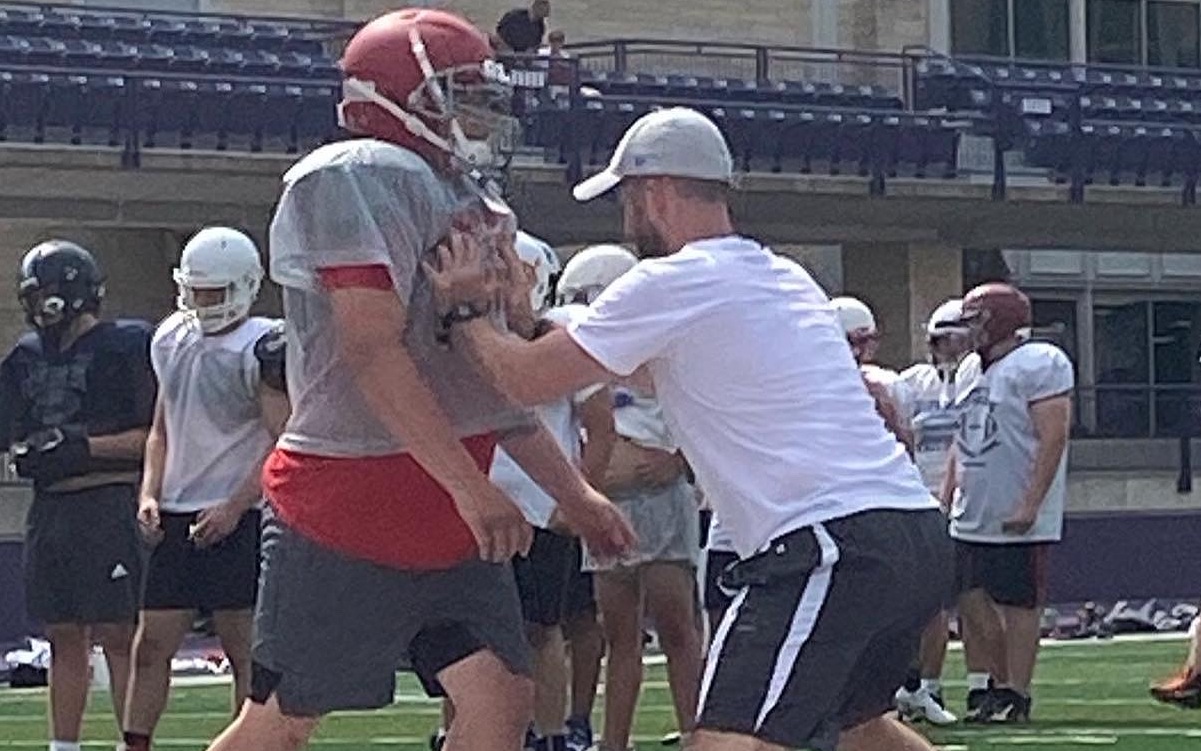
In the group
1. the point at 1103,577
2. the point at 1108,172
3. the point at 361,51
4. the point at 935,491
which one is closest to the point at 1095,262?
the point at 1108,172

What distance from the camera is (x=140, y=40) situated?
86.2ft

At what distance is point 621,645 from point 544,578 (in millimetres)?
416

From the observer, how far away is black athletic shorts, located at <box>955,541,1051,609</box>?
40.4ft

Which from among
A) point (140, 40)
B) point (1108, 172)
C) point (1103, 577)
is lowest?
point (1103, 577)

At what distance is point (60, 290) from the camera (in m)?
9.27

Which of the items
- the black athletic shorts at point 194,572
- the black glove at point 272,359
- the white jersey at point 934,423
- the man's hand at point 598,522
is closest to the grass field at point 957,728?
the white jersey at point 934,423

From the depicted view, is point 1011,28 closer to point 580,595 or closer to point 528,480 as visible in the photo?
point 580,595

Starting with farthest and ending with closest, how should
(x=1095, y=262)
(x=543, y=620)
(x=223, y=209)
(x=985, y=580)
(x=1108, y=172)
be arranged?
(x=1095, y=262) → (x=1108, y=172) → (x=223, y=209) → (x=985, y=580) → (x=543, y=620)

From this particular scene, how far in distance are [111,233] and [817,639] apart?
21621 mm

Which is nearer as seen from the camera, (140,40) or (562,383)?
(562,383)

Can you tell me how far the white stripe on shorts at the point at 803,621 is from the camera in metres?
5.52

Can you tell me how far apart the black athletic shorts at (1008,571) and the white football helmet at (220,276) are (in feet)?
13.7

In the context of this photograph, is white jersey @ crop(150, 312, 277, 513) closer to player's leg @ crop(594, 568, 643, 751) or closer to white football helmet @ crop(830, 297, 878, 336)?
player's leg @ crop(594, 568, 643, 751)

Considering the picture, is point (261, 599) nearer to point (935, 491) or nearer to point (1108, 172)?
→ point (935, 491)
